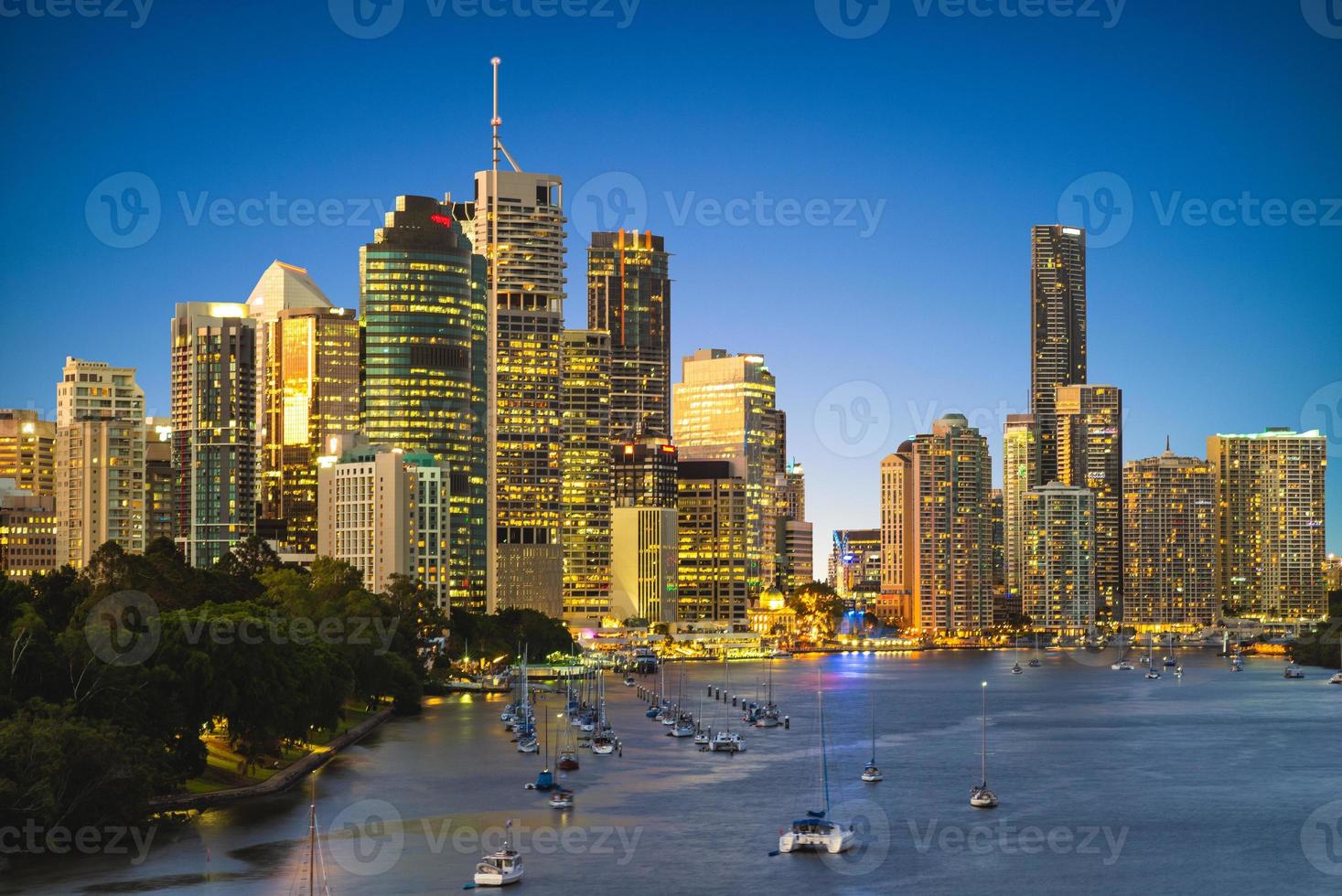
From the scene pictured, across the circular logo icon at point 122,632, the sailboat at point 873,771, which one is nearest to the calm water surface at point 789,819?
the sailboat at point 873,771

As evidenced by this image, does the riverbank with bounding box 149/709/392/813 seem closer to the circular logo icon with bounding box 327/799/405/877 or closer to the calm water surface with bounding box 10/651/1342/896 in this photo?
the calm water surface with bounding box 10/651/1342/896

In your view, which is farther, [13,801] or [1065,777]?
[1065,777]

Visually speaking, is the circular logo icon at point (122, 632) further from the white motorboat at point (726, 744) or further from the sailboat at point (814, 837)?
the white motorboat at point (726, 744)

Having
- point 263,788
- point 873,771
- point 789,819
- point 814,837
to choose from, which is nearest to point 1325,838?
point 814,837

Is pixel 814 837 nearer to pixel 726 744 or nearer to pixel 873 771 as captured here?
pixel 873 771

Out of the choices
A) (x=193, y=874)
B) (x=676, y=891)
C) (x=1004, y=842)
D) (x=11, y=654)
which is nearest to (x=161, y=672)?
(x=11, y=654)

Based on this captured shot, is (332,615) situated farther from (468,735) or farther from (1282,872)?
(1282,872)

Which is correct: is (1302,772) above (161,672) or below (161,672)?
below
